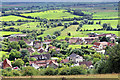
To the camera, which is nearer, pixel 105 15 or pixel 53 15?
pixel 105 15

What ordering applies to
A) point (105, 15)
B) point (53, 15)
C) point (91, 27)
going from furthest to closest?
point (53, 15)
point (105, 15)
point (91, 27)

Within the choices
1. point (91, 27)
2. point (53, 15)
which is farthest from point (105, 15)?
point (53, 15)

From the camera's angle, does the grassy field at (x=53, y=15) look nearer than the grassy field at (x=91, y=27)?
No

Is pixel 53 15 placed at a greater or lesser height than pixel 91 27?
greater

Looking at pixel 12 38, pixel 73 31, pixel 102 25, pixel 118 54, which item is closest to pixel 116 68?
pixel 118 54

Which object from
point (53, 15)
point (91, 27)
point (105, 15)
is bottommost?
point (91, 27)

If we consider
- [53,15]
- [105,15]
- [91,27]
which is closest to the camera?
[91,27]

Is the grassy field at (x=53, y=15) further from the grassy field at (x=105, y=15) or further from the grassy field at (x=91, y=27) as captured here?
the grassy field at (x=91, y=27)

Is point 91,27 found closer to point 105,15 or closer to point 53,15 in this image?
point 105,15

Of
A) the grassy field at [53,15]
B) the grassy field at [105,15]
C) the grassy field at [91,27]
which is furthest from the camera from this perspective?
the grassy field at [53,15]

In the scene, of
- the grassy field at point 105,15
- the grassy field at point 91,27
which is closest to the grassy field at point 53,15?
the grassy field at point 105,15

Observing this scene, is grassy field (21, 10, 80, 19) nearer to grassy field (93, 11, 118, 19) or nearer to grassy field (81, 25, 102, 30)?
grassy field (93, 11, 118, 19)
